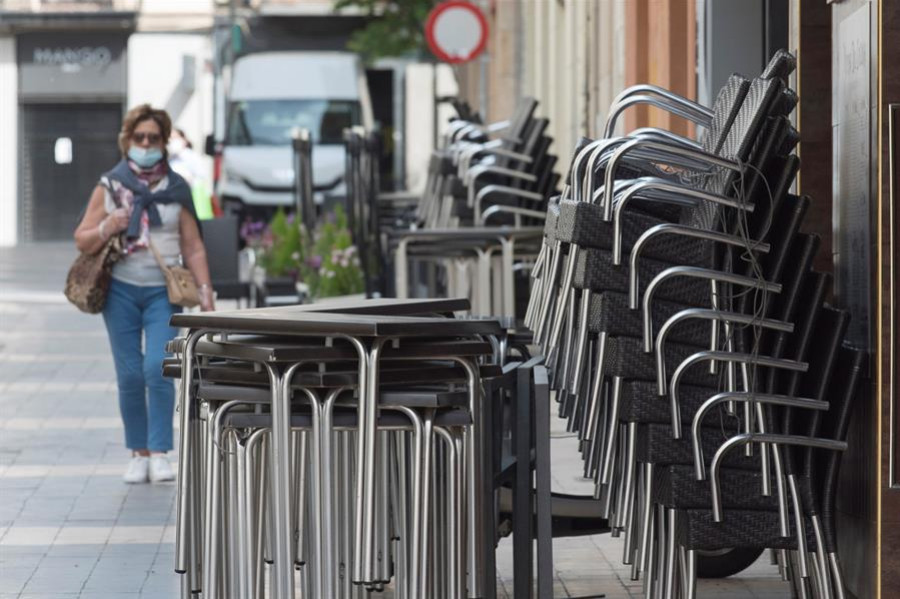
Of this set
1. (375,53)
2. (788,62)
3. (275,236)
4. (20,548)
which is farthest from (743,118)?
(375,53)

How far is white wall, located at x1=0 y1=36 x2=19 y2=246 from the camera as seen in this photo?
41.2m

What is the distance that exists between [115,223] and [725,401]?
4.48 meters

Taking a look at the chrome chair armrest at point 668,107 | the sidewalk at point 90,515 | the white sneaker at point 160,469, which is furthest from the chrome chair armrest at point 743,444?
the white sneaker at point 160,469

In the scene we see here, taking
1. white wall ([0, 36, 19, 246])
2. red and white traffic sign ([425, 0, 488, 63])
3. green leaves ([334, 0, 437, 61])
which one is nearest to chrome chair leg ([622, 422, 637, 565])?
red and white traffic sign ([425, 0, 488, 63])

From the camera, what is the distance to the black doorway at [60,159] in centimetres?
4166

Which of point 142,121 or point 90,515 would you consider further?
point 142,121

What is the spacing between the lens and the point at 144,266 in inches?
340

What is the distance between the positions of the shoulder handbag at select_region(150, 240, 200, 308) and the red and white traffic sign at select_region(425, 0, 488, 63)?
10704 mm

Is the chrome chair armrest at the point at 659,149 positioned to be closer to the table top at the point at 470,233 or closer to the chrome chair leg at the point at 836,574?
the chrome chair leg at the point at 836,574

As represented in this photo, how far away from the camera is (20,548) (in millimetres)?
7027

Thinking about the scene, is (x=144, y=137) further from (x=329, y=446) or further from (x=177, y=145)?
(x=177, y=145)

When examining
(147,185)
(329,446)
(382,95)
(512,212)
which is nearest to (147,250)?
(147,185)

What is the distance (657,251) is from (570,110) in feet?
37.5

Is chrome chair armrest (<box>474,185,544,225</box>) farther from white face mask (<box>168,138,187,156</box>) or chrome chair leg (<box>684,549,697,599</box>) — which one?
white face mask (<box>168,138,187,156</box>)
